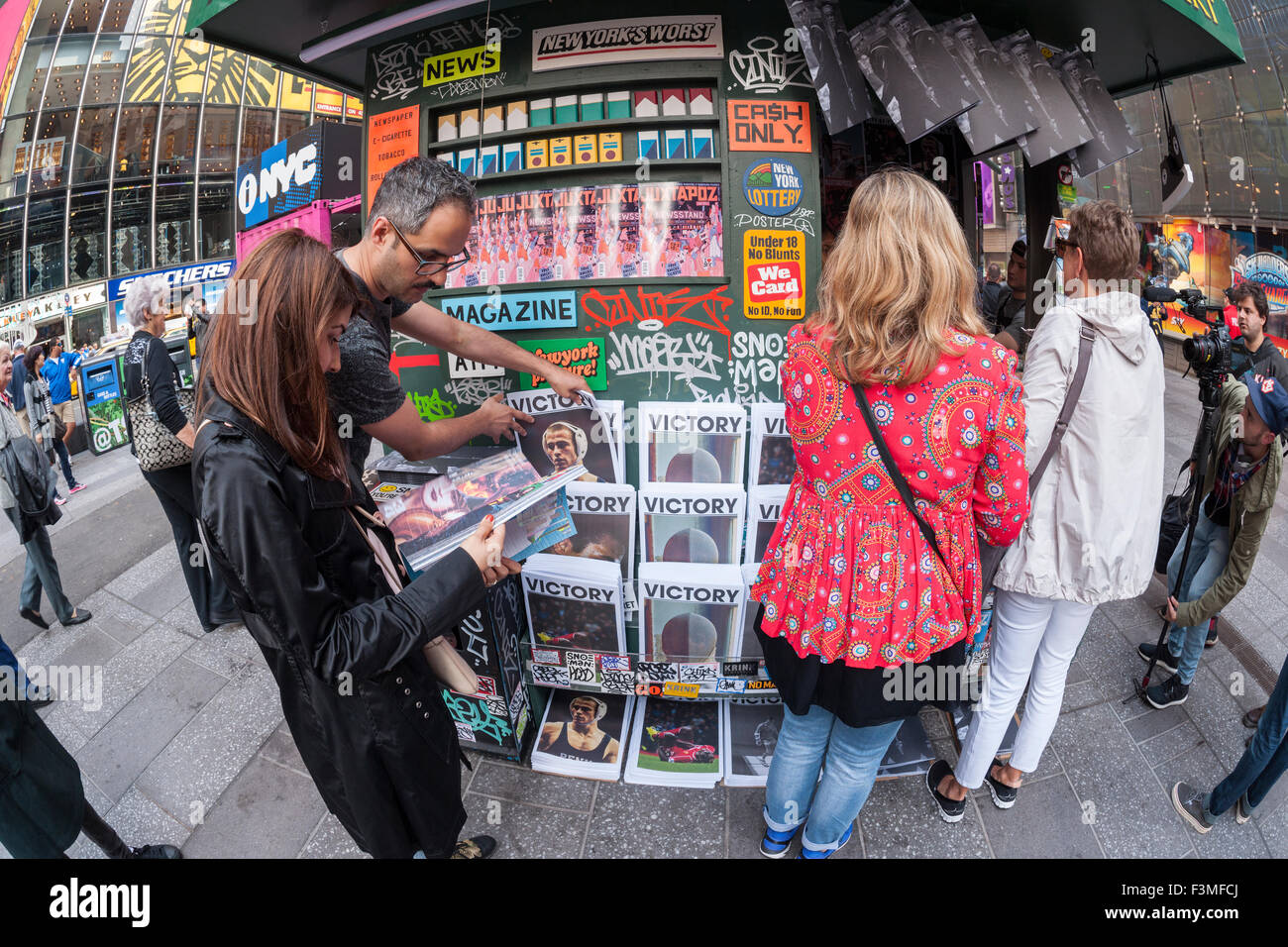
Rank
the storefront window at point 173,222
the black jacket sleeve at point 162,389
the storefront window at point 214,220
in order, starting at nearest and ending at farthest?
1. the black jacket sleeve at point 162,389
2. the storefront window at point 173,222
3. the storefront window at point 214,220

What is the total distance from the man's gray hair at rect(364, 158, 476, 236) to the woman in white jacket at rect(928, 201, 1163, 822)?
1929 mm

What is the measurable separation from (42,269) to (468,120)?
79.5 ft

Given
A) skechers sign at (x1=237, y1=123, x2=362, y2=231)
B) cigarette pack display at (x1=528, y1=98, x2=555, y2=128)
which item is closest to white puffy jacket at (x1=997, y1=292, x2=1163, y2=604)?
cigarette pack display at (x1=528, y1=98, x2=555, y2=128)

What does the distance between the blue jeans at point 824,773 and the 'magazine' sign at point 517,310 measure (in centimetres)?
177

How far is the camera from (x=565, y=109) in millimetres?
2732

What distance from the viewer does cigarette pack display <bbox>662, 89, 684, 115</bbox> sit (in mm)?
2660

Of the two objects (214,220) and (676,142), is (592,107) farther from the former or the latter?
(214,220)

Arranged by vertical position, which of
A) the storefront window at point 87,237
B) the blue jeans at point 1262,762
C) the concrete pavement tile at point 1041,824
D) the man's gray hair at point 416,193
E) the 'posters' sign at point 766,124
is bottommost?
the concrete pavement tile at point 1041,824

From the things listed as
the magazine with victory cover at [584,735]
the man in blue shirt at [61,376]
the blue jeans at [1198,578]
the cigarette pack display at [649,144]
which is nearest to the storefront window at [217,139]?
the man in blue shirt at [61,376]

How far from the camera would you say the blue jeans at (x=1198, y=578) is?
314 cm

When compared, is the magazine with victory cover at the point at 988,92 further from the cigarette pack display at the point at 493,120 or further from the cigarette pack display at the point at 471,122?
the cigarette pack display at the point at 471,122

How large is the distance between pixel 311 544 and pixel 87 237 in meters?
25.9

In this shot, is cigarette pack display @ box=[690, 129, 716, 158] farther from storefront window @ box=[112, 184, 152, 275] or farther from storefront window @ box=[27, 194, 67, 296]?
storefront window @ box=[112, 184, 152, 275]

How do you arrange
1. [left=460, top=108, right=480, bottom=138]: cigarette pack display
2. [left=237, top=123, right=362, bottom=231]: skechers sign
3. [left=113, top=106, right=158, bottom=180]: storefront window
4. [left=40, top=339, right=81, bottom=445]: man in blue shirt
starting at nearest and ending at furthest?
1. [left=460, top=108, right=480, bottom=138]: cigarette pack display
2. [left=237, top=123, right=362, bottom=231]: skechers sign
3. [left=40, top=339, right=81, bottom=445]: man in blue shirt
4. [left=113, top=106, right=158, bottom=180]: storefront window
